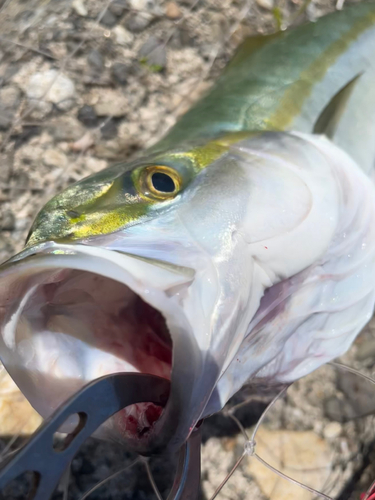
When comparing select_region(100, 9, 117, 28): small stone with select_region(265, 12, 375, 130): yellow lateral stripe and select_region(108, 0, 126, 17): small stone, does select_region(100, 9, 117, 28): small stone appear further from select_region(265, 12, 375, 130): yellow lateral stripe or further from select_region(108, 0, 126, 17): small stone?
select_region(265, 12, 375, 130): yellow lateral stripe

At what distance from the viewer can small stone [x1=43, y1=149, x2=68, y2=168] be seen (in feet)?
7.12

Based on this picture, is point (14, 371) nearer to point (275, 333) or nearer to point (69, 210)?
point (69, 210)

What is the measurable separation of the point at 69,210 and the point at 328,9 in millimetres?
2080

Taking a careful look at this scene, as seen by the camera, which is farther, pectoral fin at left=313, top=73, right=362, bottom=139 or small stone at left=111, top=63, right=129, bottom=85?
small stone at left=111, top=63, right=129, bottom=85

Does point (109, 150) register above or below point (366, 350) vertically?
above

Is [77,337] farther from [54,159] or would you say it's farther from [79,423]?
[54,159]

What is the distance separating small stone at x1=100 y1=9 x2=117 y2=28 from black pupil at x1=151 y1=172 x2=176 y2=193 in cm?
160

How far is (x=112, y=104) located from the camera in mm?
2236

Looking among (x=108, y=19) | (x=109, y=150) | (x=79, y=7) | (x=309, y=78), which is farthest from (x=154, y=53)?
(x=309, y=78)

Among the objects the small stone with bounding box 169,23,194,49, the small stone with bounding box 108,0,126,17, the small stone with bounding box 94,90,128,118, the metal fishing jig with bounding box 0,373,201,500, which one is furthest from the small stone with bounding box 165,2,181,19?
the metal fishing jig with bounding box 0,373,201,500

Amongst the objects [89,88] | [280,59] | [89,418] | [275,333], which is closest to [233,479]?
[275,333]

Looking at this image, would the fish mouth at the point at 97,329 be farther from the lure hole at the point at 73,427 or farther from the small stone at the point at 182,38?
→ the small stone at the point at 182,38

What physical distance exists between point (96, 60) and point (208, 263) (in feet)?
5.61

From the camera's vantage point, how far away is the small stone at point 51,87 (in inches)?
86.2
